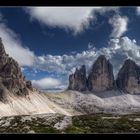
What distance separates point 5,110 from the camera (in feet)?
622
